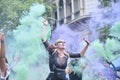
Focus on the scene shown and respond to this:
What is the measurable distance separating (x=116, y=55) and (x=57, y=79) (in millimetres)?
3630

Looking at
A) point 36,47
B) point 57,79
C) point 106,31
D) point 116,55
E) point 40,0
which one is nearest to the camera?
point 57,79

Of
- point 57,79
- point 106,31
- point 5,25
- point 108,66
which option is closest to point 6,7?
point 5,25

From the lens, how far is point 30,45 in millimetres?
11789

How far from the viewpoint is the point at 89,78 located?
13344 mm

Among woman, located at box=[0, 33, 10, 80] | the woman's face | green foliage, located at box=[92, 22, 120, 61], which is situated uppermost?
woman, located at box=[0, 33, 10, 80]

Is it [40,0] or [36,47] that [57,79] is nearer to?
[36,47]

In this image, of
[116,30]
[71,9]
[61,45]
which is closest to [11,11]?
[116,30]

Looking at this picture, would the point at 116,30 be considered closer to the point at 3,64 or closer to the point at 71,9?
the point at 3,64

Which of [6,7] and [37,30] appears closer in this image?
[37,30]

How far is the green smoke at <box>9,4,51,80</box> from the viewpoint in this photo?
38.4ft

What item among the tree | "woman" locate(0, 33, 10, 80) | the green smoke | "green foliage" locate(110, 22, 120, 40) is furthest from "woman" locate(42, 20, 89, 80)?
the tree

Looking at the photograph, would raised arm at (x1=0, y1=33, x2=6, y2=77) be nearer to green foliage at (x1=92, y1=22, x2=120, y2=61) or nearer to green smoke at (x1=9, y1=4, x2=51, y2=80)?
green smoke at (x1=9, y1=4, x2=51, y2=80)

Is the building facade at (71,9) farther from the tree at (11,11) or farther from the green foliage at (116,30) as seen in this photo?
the green foliage at (116,30)

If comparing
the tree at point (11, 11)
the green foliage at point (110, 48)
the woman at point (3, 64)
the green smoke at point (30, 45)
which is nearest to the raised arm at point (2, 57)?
the woman at point (3, 64)
